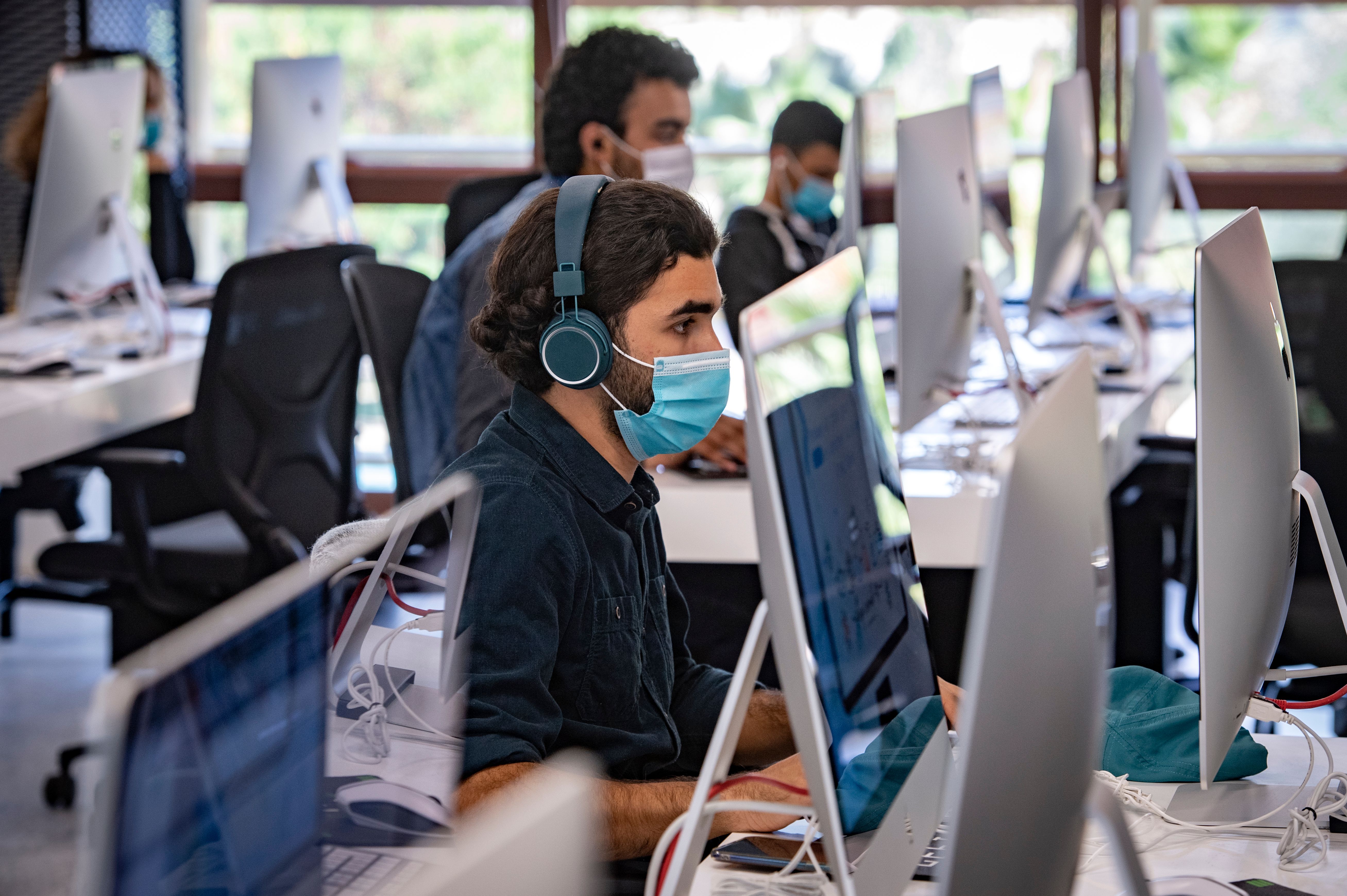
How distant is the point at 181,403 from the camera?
Answer: 9.52ft

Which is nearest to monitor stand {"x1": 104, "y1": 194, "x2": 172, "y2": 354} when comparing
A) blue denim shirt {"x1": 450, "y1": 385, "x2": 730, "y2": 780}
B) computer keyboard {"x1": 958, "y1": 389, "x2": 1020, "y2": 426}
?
computer keyboard {"x1": 958, "y1": 389, "x2": 1020, "y2": 426}

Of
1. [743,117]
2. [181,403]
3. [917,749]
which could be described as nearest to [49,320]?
[181,403]

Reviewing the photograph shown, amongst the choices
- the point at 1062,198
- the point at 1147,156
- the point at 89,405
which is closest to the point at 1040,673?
the point at 1062,198

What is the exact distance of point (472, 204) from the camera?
3.22 m

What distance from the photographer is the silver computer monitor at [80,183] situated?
2857 mm

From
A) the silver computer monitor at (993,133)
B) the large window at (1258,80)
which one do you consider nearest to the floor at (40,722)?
the silver computer monitor at (993,133)

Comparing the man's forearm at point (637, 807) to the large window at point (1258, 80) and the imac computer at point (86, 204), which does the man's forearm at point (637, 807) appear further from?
the large window at point (1258, 80)

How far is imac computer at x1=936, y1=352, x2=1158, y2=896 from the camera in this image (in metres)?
0.60

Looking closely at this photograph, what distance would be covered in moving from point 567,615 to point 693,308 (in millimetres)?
314

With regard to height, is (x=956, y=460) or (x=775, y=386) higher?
(x=775, y=386)

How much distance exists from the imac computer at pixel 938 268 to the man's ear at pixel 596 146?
549mm

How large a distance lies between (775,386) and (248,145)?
3.07 metres

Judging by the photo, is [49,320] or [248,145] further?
[248,145]

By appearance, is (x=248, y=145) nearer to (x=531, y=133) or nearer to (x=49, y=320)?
(x=49, y=320)
